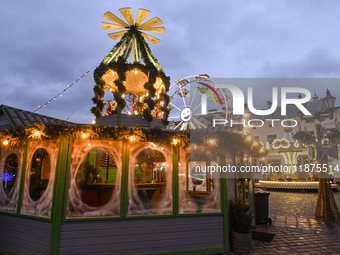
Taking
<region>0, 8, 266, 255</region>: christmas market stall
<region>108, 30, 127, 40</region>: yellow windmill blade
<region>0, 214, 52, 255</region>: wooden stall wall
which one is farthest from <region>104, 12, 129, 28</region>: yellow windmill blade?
<region>0, 214, 52, 255</region>: wooden stall wall

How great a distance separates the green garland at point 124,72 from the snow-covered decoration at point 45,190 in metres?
2.07

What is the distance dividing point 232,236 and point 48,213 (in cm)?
370

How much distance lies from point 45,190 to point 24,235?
2.97 feet

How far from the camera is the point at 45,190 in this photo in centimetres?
500

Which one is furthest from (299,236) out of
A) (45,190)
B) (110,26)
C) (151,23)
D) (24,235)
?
(110,26)

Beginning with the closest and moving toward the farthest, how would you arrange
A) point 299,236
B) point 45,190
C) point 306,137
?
point 45,190
point 299,236
point 306,137

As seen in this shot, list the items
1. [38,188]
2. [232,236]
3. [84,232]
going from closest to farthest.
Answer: [84,232] → [38,188] → [232,236]

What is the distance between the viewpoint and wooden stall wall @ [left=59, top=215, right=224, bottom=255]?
4.64 metres

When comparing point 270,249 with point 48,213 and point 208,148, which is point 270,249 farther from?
point 48,213

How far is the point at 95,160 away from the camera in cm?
936

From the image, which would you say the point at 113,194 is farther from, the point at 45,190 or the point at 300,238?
the point at 300,238

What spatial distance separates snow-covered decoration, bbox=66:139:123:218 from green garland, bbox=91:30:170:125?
1.79m

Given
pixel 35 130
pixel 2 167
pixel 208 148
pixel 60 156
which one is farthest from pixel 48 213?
pixel 208 148

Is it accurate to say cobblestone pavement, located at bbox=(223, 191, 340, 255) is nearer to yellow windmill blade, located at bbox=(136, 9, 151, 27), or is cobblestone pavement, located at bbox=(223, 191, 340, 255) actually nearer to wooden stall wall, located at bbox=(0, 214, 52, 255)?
wooden stall wall, located at bbox=(0, 214, 52, 255)
